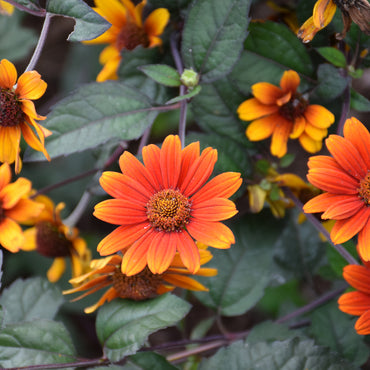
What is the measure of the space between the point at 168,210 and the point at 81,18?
0.49 metres

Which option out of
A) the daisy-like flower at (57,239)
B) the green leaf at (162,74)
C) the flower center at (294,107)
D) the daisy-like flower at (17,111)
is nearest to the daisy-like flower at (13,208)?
the daisy-like flower at (17,111)

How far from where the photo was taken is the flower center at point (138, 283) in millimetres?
1121

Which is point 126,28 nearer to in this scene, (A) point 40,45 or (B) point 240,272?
(A) point 40,45

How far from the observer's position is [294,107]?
4.17ft

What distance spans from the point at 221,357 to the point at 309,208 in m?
0.45

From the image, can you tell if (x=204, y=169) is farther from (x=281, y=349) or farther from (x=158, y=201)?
(x=281, y=349)

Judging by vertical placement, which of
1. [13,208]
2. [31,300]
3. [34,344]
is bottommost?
[31,300]

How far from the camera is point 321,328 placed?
4.47 feet

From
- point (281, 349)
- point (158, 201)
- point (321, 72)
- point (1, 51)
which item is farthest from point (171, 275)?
point (1, 51)

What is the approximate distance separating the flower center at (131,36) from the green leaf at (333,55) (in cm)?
52

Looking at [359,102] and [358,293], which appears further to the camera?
[359,102]

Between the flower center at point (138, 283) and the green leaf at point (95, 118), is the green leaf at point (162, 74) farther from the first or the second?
the flower center at point (138, 283)

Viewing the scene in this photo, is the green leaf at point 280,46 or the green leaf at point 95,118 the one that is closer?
the green leaf at point 95,118

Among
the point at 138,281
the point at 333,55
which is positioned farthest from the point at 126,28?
the point at 138,281
